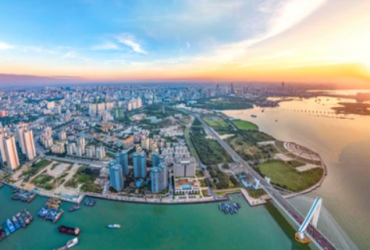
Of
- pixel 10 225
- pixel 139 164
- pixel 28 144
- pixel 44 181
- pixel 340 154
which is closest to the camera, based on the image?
pixel 10 225

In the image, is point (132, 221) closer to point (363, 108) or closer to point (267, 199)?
point (267, 199)

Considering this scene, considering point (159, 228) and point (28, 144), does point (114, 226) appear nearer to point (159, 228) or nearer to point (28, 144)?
point (159, 228)

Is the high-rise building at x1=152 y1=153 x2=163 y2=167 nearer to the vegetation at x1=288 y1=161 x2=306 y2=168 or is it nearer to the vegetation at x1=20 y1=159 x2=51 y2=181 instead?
the vegetation at x1=20 y1=159 x2=51 y2=181

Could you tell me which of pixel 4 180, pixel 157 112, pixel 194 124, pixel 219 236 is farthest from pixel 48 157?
pixel 157 112

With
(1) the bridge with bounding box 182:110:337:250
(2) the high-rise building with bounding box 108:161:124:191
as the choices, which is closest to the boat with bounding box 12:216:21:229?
(2) the high-rise building with bounding box 108:161:124:191

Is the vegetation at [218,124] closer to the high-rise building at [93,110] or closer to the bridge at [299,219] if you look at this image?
the bridge at [299,219]

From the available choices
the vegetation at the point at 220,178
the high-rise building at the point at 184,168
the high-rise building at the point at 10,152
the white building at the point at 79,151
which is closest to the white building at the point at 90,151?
the white building at the point at 79,151

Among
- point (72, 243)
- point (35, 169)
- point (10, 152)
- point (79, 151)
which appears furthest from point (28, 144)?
point (72, 243)
